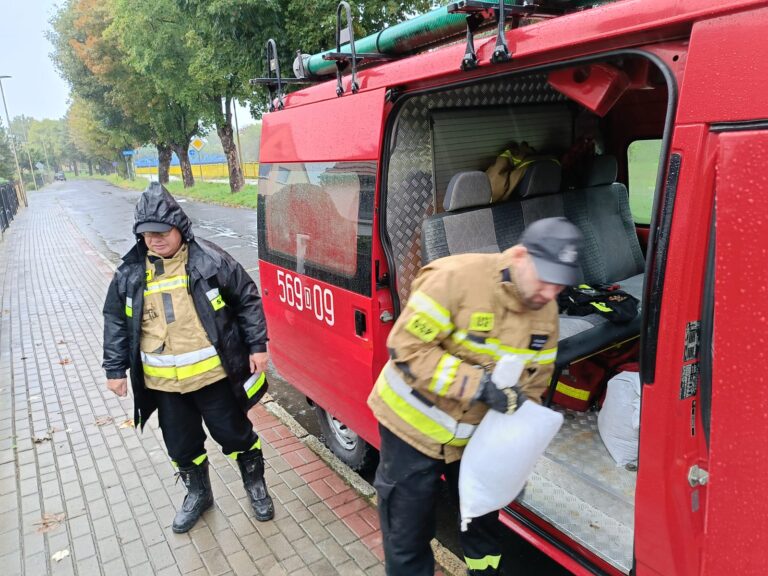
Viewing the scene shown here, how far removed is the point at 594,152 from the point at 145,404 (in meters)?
3.72

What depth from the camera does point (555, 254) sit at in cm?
175

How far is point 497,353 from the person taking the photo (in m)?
2.01

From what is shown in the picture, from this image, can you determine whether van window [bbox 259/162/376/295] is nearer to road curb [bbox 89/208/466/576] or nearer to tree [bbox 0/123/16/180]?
road curb [bbox 89/208/466/576]

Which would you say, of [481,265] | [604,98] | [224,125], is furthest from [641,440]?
[224,125]

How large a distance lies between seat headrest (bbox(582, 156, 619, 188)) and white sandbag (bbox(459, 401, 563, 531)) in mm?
2886

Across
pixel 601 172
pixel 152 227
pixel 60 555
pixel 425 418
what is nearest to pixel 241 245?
pixel 601 172

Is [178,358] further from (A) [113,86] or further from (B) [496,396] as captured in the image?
(A) [113,86]

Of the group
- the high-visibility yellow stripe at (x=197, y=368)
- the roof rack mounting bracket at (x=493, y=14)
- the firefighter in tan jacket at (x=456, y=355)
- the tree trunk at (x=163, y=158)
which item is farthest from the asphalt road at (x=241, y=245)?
the tree trunk at (x=163, y=158)

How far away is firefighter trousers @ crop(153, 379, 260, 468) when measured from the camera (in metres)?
3.04

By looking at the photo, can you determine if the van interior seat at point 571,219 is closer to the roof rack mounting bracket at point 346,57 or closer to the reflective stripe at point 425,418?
the roof rack mounting bracket at point 346,57

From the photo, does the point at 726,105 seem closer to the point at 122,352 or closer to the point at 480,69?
the point at 480,69

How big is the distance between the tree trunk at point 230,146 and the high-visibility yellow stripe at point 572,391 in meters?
20.0

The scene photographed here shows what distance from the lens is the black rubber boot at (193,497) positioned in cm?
316

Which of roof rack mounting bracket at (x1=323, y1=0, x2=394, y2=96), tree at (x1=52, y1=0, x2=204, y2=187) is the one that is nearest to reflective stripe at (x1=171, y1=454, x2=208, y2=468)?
roof rack mounting bracket at (x1=323, y1=0, x2=394, y2=96)
